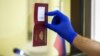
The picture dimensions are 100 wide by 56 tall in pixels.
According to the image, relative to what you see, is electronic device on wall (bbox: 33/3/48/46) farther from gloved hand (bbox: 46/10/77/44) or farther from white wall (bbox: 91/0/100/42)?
white wall (bbox: 91/0/100/42)

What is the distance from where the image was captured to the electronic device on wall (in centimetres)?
88

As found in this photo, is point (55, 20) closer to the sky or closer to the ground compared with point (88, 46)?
closer to the sky

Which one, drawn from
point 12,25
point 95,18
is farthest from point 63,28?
point 95,18

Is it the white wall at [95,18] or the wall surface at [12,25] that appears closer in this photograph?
the wall surface at [12,25]

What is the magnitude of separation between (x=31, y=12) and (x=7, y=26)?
0.15 m

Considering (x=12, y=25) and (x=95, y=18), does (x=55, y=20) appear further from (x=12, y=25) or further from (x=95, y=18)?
(x=95, y=18)

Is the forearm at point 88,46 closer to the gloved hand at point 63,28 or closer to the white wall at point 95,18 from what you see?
the gloved hand at point 63,28

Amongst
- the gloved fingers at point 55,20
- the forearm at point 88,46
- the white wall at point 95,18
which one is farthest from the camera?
the white wall at point 95,18

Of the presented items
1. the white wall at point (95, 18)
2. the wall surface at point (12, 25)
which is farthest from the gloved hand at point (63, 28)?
the white wall at point (95, 18)

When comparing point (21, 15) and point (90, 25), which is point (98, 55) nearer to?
point (21, 15)

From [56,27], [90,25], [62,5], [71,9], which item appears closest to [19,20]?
[56,27]

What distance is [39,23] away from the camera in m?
0.89

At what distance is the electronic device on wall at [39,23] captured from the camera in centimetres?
88

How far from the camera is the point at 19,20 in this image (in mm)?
906
